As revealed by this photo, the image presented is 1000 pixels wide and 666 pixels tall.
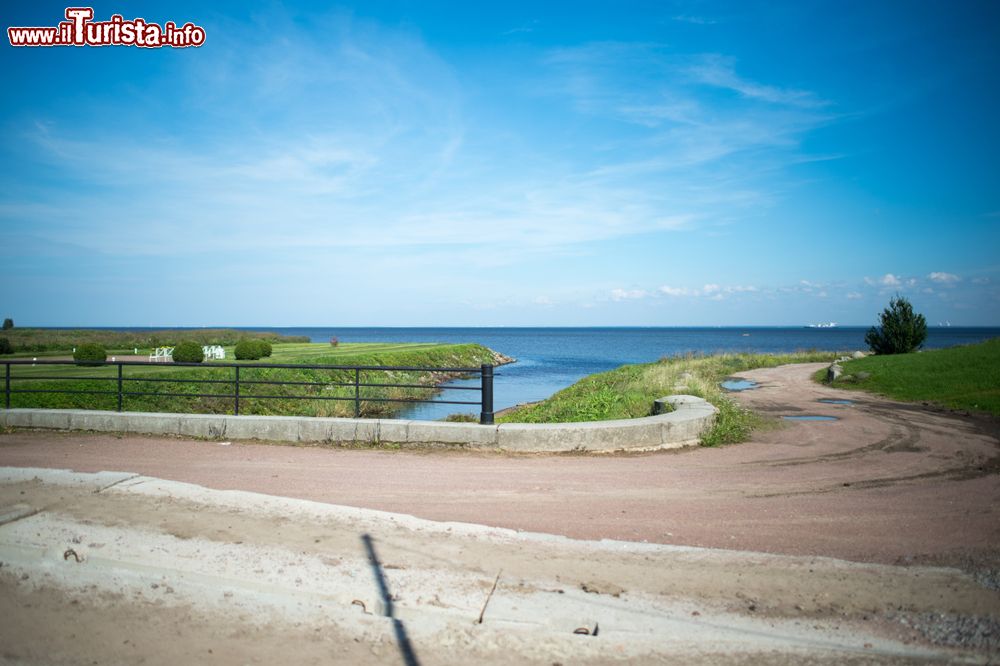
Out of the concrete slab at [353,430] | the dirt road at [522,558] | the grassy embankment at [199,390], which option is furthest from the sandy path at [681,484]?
the grassy embankment at [199,390]

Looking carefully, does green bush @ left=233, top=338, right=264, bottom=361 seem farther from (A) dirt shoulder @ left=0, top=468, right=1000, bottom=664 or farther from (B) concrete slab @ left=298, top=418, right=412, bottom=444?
(A) dirt shoulder @ left=0, top=468, right=1000, bottom=664

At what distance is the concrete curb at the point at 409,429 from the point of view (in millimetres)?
8961

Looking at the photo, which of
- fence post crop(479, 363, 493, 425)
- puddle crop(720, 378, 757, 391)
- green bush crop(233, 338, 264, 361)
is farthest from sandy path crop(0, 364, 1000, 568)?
green bush crop(233, 338, 264, 361)

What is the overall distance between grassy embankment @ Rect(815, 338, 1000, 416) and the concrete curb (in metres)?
9.60

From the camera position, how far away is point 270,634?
3.63 metres

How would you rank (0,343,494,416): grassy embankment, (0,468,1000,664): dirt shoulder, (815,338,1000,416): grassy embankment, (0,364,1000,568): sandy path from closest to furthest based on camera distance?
(0,468,1000,664): dirt shoulder → (0,364,1000,568): sandy path → (815,338,1000,416): grassy embankment → (0,343,494,416): grassy embankment

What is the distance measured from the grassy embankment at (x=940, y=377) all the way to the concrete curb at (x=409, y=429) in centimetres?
960

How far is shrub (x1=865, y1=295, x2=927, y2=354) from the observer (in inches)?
1231

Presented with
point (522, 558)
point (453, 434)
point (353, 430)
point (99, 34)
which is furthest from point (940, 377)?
point (99, 34)

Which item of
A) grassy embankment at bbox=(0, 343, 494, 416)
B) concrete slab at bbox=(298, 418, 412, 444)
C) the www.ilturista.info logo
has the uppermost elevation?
the www.ilturista.info logo

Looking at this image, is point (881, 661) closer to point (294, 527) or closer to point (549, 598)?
point (549, 598)

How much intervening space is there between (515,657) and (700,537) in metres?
2.67

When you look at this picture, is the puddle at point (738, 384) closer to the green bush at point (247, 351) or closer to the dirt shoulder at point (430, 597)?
the dirt shoulder at point (430, 597)

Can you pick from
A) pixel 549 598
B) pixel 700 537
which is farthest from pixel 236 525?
pixel 700 537
